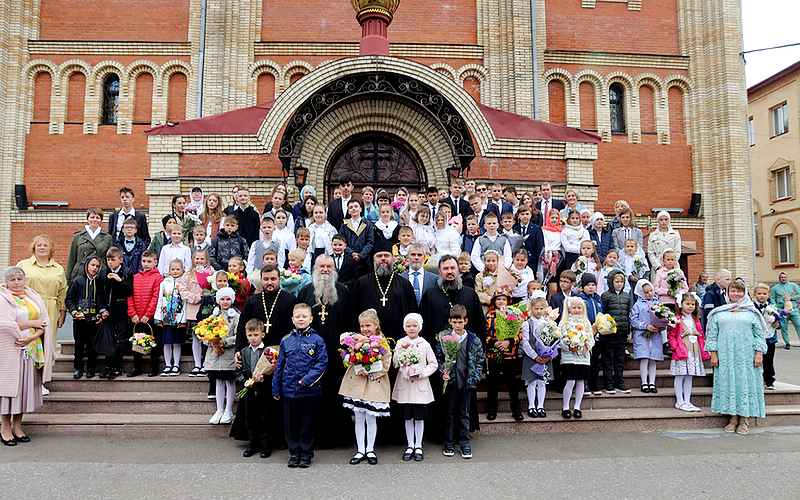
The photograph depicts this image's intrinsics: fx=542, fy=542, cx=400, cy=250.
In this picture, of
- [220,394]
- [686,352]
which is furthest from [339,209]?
[686,352]

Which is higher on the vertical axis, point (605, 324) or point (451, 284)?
point (451, 284)

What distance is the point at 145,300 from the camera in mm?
7289

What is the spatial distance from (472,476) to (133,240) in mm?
6006

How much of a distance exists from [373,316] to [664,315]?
13.7ft

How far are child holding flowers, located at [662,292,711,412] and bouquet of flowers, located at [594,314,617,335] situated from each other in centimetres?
90

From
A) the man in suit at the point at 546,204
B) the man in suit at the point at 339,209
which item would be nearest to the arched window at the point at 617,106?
the man in suit at the point at 546,204

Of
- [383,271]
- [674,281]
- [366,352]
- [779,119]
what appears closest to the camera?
[366,352]

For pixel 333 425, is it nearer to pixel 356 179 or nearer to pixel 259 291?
pixel 259 291

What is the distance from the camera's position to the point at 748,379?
21.5 ft

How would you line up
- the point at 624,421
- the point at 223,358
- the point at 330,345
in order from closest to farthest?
1. the point at 330,345
2. the point at 223,358
3. the point at 624,421

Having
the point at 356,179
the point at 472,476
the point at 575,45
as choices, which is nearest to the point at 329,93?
the point at 356,179

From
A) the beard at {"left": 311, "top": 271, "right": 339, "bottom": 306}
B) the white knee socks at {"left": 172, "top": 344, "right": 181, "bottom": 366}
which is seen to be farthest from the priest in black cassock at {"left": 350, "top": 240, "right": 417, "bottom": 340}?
the white knee socks at {"left": 172, "top": 344, "right": 181, "bottom": 366}

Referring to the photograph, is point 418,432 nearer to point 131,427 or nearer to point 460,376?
point 460,376

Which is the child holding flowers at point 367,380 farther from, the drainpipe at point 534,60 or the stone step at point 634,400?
the drainpipe at point 534,60
